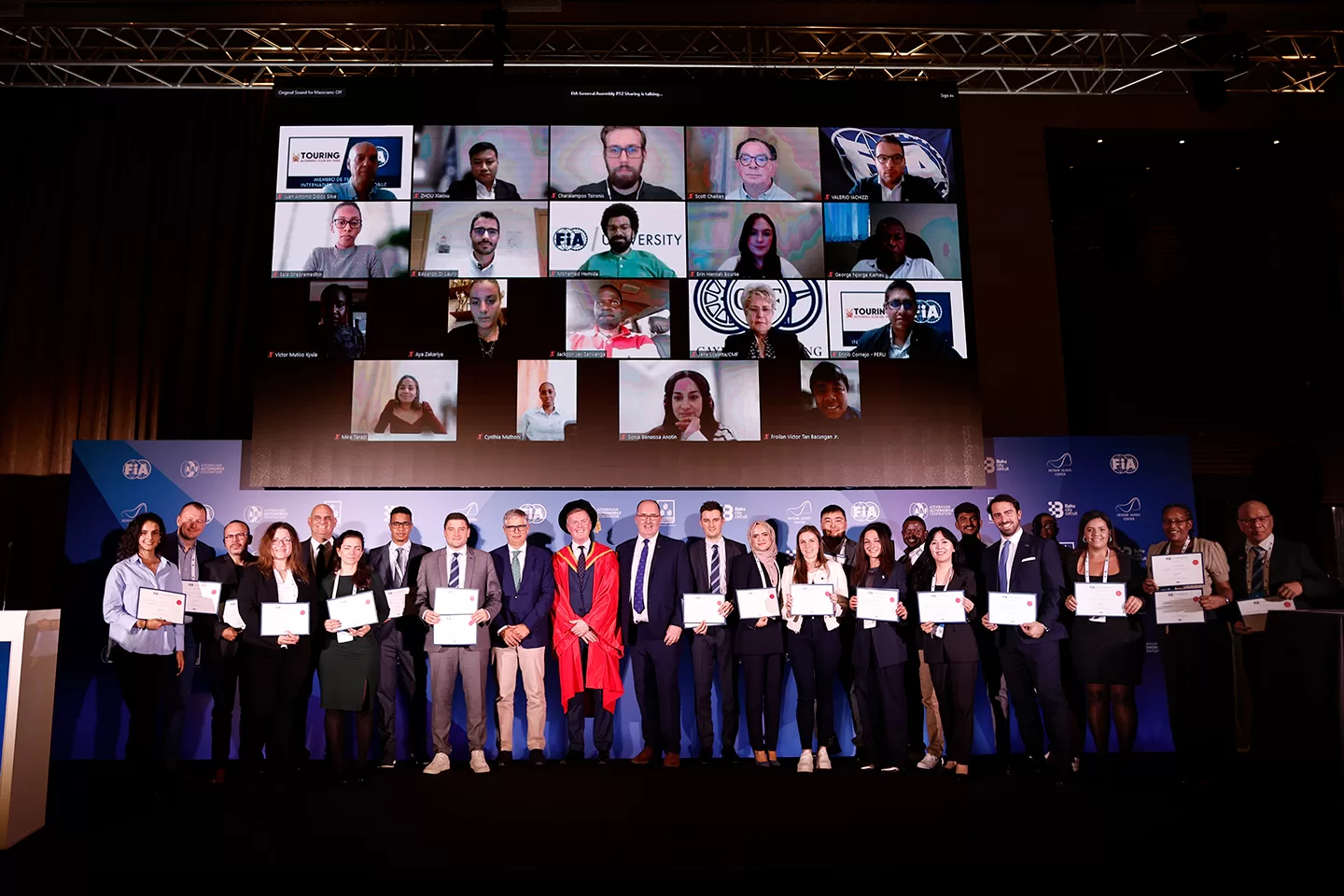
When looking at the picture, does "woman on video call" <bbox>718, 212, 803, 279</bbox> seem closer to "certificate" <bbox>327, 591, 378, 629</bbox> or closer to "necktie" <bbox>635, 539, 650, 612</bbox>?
"necktie" <bbox>635, 539, 650, 612</bbox>

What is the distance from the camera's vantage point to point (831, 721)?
6062mm

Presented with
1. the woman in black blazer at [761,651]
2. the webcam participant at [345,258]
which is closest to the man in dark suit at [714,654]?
the woman in black blazer at [761,651]

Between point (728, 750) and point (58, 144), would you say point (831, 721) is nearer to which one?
point (728, 750)

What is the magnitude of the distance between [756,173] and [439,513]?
347cm

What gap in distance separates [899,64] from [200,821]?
24.2 ft

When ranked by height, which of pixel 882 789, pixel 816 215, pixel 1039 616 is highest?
pixel 816 215

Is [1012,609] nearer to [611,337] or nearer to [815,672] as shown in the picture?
[815,672]

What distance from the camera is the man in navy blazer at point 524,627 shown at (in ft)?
20.1

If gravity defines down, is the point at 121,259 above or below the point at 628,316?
above

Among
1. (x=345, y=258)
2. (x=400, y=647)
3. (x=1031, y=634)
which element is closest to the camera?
(x=1031, y=634)

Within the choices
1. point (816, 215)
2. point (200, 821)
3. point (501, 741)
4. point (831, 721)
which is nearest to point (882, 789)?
point (831, 721)

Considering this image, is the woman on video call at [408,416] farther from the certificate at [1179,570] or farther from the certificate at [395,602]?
the certificate at [1179,570]

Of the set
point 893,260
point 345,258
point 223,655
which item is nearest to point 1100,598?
point 893,260

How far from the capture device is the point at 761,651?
19.7 feet
